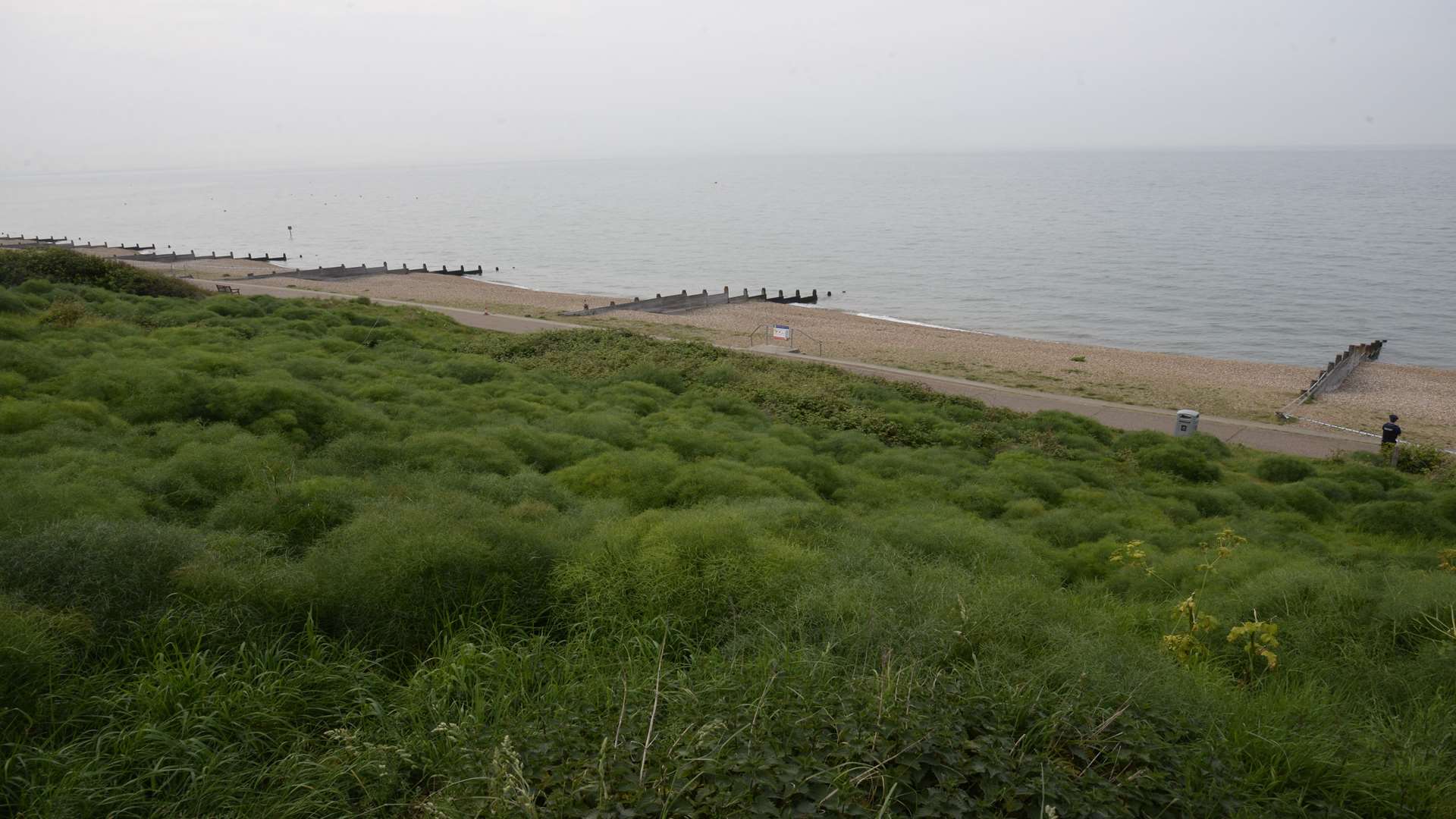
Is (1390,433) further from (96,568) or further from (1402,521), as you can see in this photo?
(96,568)

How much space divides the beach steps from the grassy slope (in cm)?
3498

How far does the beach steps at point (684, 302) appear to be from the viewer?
157ft

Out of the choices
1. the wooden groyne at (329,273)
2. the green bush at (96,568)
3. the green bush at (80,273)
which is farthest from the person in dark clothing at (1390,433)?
the wooden groyne at (329,273)

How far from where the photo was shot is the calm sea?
51844 mm

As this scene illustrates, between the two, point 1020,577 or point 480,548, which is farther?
point 1020,577

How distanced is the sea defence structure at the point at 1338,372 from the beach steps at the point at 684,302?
29.1 metres

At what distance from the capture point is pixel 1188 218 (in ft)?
371

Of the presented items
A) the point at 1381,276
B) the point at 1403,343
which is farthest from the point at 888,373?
the point at 1381,276

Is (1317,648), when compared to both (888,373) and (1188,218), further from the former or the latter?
(1188,218)

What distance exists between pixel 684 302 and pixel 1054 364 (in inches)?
866

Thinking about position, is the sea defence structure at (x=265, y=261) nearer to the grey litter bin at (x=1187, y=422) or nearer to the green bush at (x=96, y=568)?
the grey litter bin at (x=1187, y=422)

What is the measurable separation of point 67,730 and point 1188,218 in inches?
5011

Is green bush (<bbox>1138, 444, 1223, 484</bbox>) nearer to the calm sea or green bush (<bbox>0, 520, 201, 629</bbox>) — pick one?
green bush (<bbox>0, 520, 201, 629</bbox>)

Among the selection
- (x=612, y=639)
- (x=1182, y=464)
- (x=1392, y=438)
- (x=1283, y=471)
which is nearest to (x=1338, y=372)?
(x=1392, y=438)
